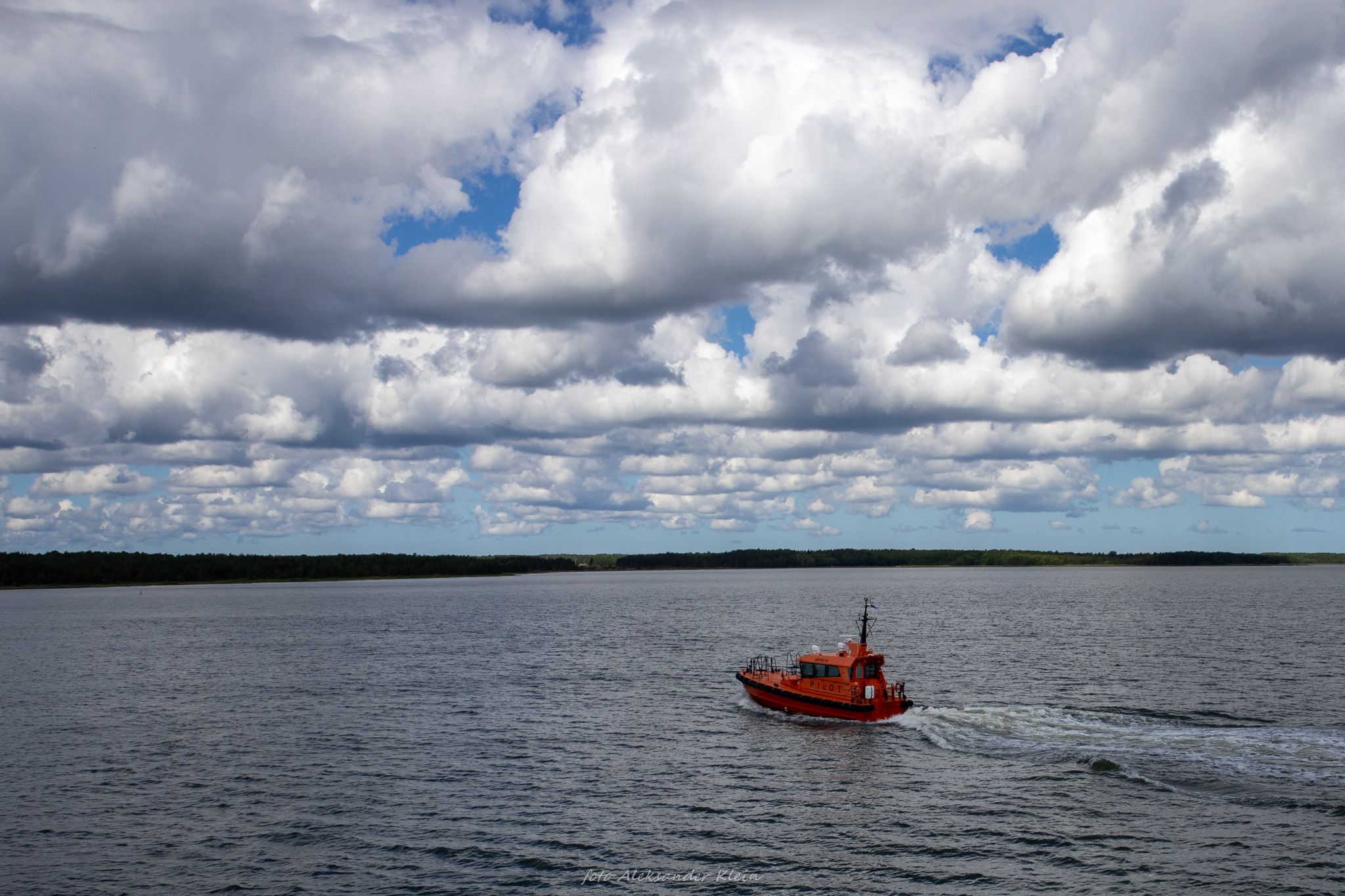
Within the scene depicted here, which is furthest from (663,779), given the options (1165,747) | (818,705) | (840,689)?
(1165,747)

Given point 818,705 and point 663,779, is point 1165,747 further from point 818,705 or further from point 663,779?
point 663,779

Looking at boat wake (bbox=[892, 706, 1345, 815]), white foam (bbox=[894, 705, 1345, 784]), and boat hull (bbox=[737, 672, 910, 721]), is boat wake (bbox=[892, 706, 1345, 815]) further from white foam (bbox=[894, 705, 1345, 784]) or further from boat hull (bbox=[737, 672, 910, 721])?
boat hull (bbox=[737, 672, 910, 721])

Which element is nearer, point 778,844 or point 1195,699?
point 778,844

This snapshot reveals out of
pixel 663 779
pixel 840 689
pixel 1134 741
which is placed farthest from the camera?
pixel 840 689

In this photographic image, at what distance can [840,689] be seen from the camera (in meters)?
70.3

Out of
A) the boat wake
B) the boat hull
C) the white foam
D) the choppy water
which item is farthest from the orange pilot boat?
the white foam

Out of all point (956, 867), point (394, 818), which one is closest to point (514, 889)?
point (394, 818)

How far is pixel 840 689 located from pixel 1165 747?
21239mm

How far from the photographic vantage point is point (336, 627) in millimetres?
155625

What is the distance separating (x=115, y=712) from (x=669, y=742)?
42793 mm

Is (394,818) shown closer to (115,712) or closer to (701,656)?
(115,712)

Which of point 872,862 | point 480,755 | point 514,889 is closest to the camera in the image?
point 514,889

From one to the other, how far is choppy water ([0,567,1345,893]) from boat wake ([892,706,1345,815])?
0.85 feet

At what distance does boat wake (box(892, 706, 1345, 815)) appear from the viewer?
48.6 metres
